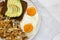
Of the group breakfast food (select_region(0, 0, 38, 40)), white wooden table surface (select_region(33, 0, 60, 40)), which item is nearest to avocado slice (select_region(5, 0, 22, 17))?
breakfast food (select_region(0, 0, 38, 40))

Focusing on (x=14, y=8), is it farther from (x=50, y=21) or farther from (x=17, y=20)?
(x=50, y=21)

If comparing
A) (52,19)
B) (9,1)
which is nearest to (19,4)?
(9,1)

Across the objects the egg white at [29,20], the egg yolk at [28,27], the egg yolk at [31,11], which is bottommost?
the egg yolk at [28,27]

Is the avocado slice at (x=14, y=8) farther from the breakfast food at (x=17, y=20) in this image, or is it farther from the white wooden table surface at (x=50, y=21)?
the white wooden table surface at (x=50, y=21)

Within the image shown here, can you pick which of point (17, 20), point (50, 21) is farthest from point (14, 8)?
point (50, 21)

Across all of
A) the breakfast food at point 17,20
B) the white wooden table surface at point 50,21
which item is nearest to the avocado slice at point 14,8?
the breakfast food at point 17,20

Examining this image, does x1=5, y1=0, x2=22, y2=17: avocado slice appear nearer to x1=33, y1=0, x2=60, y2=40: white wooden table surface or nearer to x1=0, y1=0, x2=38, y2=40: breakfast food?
x1=0, y1=0, x2=38, y2=40: breakfast food
